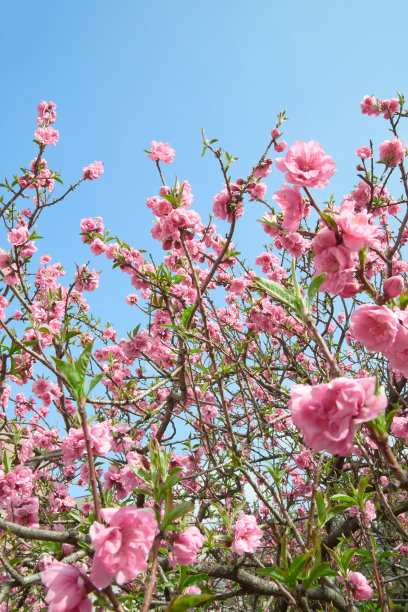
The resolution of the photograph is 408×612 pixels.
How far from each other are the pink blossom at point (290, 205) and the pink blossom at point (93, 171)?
572 centimetres

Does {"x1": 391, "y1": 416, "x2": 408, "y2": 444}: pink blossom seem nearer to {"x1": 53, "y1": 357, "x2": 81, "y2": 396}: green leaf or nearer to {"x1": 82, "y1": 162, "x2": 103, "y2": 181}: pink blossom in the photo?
{"x1": 53, "y1": 357, "x2": 81, "y2": 396}: green leaf

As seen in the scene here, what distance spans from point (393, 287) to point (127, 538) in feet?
3.61

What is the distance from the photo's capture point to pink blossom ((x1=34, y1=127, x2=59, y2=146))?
18.8 ft

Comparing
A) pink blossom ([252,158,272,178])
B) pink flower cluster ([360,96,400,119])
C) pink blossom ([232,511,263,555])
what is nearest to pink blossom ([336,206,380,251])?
pink blossom ([232,511,263,555])

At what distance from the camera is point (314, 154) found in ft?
4.71

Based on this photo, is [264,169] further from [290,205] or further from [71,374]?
[71,374]

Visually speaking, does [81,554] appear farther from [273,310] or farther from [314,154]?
[273,310]

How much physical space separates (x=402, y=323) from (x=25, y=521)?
129 inches

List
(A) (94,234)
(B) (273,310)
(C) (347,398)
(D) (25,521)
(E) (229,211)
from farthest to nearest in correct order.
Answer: (A) (94,234), (B) (273,310), (E) (229,211), (D) (25,521), (C) (347,398)

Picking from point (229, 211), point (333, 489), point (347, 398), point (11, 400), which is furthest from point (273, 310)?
point (11, 400)

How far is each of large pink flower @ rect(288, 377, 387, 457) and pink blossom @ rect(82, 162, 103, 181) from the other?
6364 millimetres

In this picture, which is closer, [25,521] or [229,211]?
[25,521]

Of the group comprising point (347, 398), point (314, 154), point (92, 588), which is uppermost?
point (314, 154)

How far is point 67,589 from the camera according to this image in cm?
92
